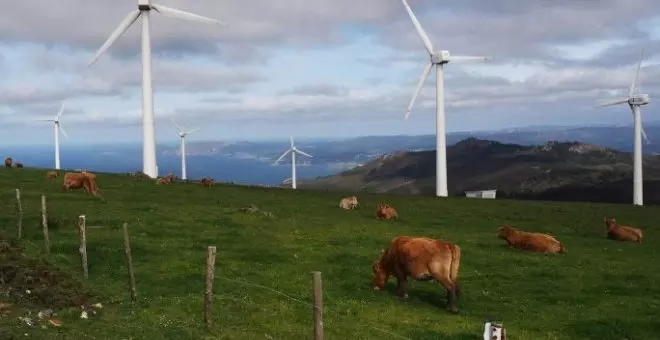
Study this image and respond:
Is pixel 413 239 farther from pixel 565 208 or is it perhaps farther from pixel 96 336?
pixel 565 208

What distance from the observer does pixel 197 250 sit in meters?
27.7

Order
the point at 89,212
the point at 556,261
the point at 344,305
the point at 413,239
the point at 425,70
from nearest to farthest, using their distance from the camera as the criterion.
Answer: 1. the point at 344,305
2. the point at 413,239
3. the point at 556,261
4. the point at 89,212
5. the point at 425,70

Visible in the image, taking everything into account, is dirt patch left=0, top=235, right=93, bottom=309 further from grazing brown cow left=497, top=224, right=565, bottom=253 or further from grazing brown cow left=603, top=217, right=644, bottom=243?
grazing brown cow left=603, top=217, right=644, bottom=243

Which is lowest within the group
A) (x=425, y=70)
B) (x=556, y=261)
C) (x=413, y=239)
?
(x=556, y=261)

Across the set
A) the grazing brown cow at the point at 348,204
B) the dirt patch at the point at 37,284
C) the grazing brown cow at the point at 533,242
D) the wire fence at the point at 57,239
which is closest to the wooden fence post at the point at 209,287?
the wire fence at the point at 57,239

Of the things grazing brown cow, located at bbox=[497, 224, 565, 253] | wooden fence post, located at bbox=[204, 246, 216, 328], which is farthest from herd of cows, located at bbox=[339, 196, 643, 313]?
grazing brown cow, located at bbox=[497, 224, 565, 253]

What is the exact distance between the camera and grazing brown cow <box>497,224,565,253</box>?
31127mm

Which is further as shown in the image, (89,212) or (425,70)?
(425,70)

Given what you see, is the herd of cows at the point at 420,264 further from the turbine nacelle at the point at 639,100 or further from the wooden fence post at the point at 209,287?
the turbine nacelle at the point at 639,100

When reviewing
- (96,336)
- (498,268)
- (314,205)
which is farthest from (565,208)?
(96,336)

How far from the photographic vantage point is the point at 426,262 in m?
19.7

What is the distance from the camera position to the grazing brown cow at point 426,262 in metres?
19.5

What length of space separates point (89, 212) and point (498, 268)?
22.9m

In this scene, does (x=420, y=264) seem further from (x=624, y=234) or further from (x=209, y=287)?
(x=624, y=234)
